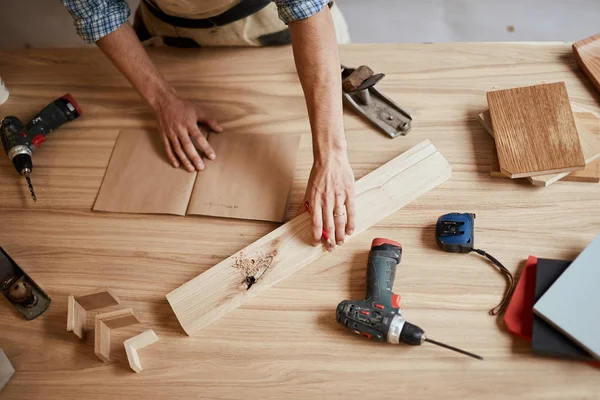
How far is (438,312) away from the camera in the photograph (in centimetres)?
105

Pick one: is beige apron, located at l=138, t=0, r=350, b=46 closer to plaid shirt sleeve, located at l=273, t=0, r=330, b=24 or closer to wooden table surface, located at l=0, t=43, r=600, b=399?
wooden table surface, located at l=0, t=43, r=600, b=399

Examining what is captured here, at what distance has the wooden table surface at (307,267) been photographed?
1.02m

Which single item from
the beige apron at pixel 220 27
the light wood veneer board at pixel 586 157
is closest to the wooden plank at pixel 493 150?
the light wood veneer board at pixel 586 157

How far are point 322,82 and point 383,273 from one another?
427 millimetres

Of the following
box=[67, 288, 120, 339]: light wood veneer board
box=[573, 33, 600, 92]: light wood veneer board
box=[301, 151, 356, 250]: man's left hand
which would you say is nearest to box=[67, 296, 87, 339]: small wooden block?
box=[67, 288, 120, 339]: light wood veneer board

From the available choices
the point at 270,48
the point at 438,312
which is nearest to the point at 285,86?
the point at 270,48

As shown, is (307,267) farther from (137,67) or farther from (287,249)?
(137,67)

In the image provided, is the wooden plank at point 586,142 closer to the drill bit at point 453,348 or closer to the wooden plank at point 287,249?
the wooden plank at point 287,249

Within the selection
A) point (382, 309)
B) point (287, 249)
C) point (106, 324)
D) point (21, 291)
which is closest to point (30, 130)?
point (21, 291)

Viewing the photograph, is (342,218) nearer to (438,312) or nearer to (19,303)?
(438,312)

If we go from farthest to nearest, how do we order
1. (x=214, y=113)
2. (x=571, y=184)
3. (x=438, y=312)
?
(x=214, y=113) < (x=571, y=184) < (x=438, y=312)

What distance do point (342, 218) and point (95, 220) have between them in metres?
0.56

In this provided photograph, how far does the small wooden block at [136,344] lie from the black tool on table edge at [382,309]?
358 millimetres

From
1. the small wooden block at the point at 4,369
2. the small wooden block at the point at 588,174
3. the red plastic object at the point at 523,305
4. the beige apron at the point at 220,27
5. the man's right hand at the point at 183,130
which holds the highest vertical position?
the beige apron at the point at 220,27
